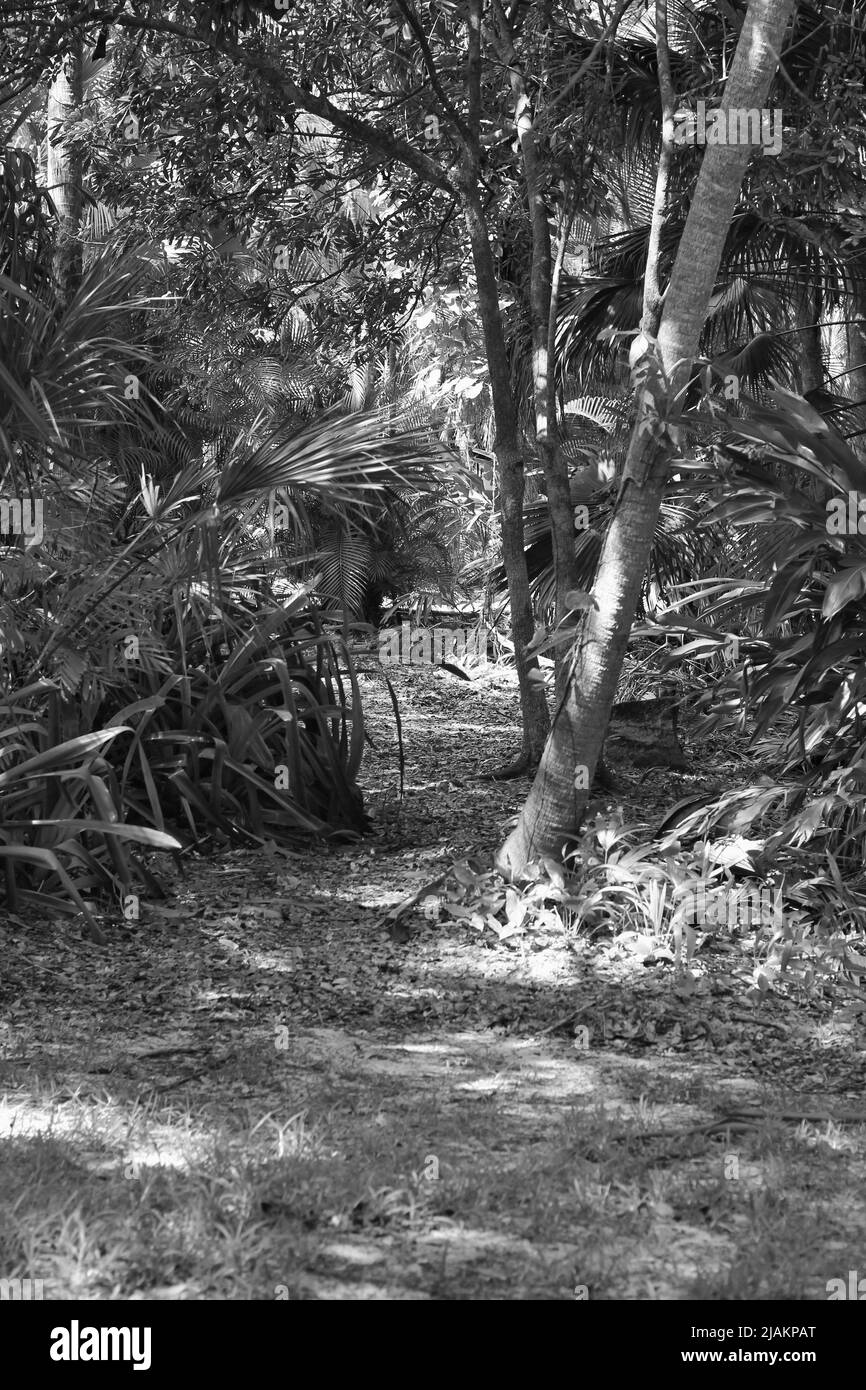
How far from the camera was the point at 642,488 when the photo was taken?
15.4 ft

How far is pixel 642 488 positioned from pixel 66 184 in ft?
21.1

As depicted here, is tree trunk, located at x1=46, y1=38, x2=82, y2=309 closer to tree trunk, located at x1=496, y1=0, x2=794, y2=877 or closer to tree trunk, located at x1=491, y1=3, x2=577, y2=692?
tree trunk, located at x1=491, y1=3, x2=577, y2=692

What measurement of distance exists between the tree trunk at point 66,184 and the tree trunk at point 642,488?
2.44m

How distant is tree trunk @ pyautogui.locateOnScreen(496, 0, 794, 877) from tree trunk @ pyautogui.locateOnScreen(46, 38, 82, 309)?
2438 mm

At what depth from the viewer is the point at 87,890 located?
16.3 feet

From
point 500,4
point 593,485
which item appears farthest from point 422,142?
point 593,485

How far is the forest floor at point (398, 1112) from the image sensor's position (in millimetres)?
2385

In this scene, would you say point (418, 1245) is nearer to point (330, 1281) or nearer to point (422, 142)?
point (330, 1281)

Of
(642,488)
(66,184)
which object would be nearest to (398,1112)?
(642,488)

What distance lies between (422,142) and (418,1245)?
6.15 m

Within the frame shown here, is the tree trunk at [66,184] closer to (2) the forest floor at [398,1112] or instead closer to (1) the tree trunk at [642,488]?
(1) the tree trunk at [642,488]

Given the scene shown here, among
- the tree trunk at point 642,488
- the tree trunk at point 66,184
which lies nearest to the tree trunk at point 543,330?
the tree trunk at point 642,488

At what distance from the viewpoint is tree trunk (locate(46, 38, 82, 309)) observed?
6.23m

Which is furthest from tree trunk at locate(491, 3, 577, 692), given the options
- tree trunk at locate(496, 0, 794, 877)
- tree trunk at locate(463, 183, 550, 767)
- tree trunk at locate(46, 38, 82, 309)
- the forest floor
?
tree trunk at locate(46, 38, 82, 309)
